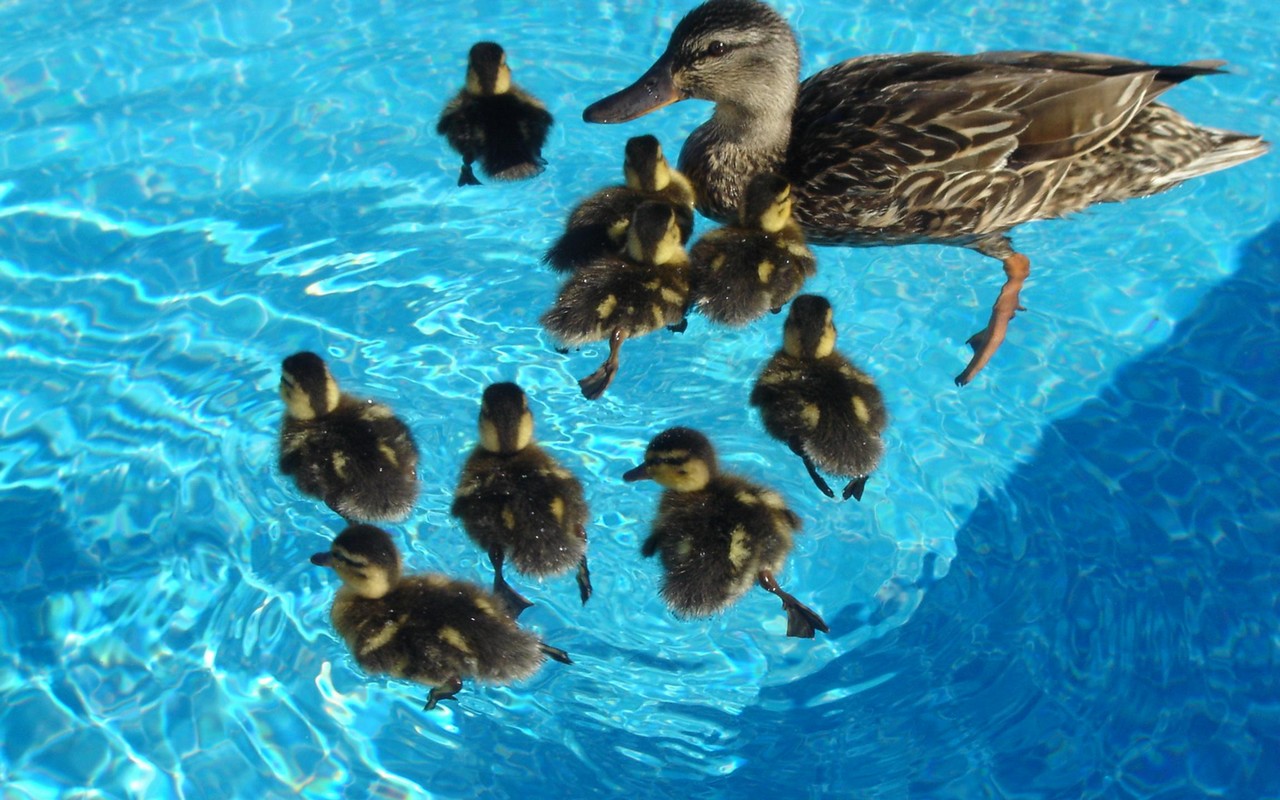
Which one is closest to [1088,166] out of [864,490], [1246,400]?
[1246,400]

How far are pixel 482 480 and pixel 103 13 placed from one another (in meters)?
3.11

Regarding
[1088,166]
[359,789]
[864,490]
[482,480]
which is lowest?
[359,789]

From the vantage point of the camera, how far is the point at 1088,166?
303cm

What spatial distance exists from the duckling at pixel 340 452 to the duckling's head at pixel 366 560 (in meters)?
0.18

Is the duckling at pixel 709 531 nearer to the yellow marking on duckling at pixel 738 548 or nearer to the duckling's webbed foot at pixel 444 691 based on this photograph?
the yellow marking on duckling at pixel 738 548

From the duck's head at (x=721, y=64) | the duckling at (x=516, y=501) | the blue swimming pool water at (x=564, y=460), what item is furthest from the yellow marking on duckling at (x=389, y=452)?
the duck's head at (x=721, y=64)

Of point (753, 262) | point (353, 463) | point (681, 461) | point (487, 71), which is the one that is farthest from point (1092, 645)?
point (487, 71)

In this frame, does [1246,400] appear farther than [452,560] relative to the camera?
Yes

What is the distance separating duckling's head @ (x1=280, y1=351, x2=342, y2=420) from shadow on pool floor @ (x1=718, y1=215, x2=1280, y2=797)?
119cm

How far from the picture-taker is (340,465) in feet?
7.89

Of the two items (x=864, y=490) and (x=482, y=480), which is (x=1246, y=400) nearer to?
→ (x=864, y=490)

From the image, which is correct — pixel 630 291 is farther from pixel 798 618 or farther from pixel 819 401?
pixel 798 618

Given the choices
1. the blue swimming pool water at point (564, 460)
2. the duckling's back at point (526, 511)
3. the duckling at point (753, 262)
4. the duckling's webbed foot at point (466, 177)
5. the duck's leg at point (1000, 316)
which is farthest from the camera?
the duckling's webbed foot at point (466, 177)

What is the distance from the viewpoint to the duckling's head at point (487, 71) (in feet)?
10.6
